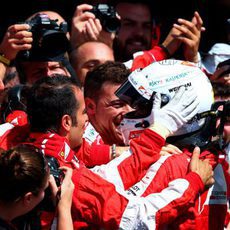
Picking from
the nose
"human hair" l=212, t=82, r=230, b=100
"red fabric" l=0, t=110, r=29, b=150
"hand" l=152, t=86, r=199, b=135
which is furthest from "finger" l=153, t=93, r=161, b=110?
"human hair" l=212, t=82, r=230, b=100

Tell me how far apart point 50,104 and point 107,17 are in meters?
2.28

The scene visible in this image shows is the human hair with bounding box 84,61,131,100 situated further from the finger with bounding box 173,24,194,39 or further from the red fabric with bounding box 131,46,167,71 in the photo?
the finger with bounding box 173,24,194,39

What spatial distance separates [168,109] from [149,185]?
17.8 inches

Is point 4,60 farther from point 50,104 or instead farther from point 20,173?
point 20,173

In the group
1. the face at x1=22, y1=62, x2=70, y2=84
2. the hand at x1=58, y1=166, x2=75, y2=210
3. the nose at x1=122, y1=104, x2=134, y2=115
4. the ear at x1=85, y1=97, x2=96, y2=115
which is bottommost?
the face at x1=22, y1=62, x2=70, y2=84

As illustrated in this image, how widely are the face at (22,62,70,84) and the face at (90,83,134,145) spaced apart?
0.96m

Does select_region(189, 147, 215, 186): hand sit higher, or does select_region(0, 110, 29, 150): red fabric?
select_region(189, 147, 215, 186): hand

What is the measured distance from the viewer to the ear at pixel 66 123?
4234 mm

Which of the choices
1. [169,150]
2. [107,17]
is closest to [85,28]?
[107,17]

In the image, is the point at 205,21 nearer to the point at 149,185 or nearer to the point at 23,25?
the point at 23,25

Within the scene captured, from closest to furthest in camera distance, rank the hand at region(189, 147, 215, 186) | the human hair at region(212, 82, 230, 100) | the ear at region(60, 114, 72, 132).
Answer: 1. the hand at region(189, 147, 215, 186)
2. the ear at region(60, 114, 72, 132)
3. the human hair at region(212, 82, 230, 100)

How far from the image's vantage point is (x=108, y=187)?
12.6ft

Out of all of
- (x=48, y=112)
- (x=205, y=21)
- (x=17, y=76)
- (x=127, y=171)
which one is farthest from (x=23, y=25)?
(x=205, y=21)

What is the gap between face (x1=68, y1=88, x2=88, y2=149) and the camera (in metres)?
4.32
